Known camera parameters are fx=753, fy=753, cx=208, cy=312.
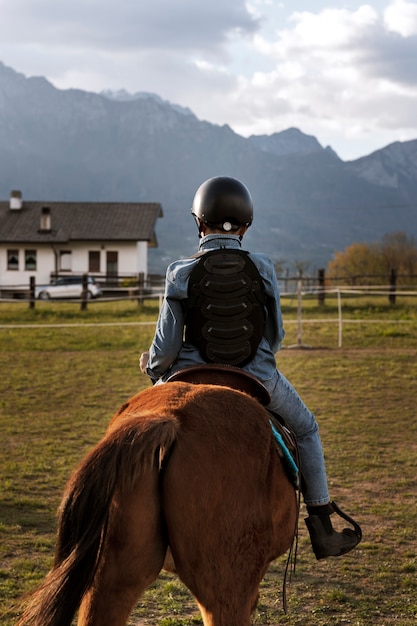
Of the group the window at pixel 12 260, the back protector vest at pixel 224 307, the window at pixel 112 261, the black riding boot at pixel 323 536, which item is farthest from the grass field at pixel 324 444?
the window at pixel 12 260

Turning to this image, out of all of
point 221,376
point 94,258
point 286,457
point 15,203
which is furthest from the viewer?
point 15,203

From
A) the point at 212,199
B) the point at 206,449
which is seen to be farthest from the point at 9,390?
the point at 206,449

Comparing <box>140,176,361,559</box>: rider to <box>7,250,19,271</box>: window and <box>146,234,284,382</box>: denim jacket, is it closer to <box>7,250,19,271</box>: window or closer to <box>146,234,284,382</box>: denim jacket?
<box>146,234,284,382</box>: denim jacket

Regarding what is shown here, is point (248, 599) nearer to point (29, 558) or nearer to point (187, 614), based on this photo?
point (187, 614)

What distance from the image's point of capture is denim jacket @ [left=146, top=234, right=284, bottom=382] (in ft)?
11.2

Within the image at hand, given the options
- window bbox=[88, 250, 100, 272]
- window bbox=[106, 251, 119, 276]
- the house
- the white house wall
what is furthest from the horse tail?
window bbox=[88, 250, 100, 272]

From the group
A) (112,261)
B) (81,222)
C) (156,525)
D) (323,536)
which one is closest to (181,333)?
(156,525)

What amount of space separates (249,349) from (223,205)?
757 mm

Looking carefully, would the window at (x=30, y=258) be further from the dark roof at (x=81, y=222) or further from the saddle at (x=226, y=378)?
the saddle at (x=226, y=378)

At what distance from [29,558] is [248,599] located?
3314 millimetres

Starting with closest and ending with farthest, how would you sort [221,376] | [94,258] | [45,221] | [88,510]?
[88,510]
[221,376]
[45,221]
[94,258]

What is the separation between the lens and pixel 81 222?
57188 mm

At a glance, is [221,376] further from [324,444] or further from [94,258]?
[94,258]

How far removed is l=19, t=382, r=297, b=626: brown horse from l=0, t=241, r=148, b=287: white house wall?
53.1 m
